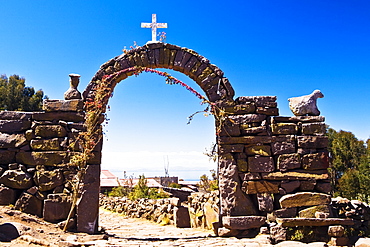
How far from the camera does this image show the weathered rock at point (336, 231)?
19.4 ft

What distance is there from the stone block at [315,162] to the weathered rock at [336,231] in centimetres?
118

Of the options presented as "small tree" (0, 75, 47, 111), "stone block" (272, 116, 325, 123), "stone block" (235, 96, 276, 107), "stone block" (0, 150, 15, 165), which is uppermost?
"small tree" (0, 75, 47, 111)

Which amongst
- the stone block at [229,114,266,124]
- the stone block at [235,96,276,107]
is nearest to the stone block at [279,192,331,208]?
the stone block at [229,114,266,124]

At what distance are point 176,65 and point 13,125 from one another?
12.1 feet

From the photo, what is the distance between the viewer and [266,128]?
675 centimetres

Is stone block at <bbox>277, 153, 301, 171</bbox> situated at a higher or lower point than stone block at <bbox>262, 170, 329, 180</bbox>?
higher

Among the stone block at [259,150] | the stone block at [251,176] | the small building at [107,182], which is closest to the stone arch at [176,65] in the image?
the stone block at [259,150]

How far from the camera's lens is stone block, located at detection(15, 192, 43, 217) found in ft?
21.4

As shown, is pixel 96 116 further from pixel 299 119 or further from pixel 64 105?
pixel 299 119

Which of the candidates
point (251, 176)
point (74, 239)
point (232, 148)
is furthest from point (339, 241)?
→ point (74, 239)

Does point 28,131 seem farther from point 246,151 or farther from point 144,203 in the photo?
point 144,203

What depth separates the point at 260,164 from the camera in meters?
6.60

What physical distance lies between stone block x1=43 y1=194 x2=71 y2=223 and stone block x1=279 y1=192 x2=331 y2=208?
426 cm

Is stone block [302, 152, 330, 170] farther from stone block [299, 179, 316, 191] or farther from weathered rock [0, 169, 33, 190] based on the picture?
weathered rock [0, 169, 33, 190]
